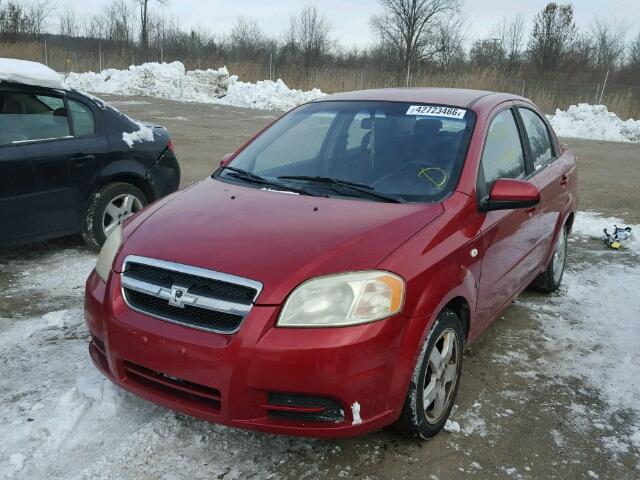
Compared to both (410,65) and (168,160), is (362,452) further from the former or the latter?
(410,65)

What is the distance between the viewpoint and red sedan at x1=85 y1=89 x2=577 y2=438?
228cm

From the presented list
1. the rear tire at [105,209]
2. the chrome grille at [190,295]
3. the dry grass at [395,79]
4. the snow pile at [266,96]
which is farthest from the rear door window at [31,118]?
the dry grass at [395,79]

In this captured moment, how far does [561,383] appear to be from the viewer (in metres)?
3.44

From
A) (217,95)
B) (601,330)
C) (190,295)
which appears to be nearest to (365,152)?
(190,295)

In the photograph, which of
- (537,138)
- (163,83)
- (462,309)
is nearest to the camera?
(462,309)

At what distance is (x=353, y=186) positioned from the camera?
3168 millimetres

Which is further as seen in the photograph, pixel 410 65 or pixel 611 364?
pixel 410 65

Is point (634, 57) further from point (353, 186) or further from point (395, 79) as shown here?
point (353, 186)

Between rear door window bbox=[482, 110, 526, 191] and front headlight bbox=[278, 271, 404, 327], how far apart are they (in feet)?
3.86

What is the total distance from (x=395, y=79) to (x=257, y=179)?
28.8 metres

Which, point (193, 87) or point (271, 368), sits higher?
point (193, 87)

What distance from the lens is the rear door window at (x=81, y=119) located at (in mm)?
5184

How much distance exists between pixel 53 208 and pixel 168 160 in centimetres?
131

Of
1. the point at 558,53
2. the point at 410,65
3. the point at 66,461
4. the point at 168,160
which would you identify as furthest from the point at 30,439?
the point at 558,53
